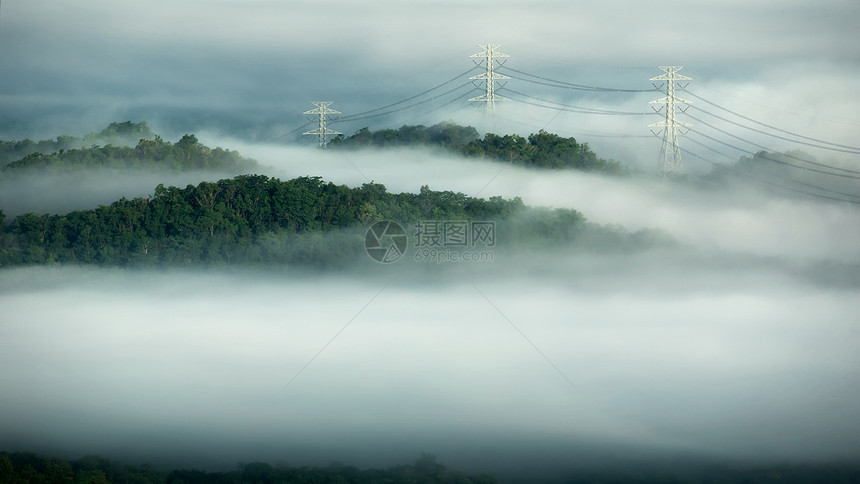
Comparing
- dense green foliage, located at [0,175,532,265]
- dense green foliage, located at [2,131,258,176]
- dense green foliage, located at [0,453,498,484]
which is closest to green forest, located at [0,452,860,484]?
dense green foliage, located at [0,453,498,484]

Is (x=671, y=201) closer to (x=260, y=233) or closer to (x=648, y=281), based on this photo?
(x=648, y=281)

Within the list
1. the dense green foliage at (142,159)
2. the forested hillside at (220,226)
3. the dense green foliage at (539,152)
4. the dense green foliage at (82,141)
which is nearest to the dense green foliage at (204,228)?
the forested hillside at (220,226)

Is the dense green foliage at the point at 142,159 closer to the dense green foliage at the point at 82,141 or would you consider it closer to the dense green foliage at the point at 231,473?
the dense green foliage at the point at 82,141

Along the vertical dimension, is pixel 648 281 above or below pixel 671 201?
below

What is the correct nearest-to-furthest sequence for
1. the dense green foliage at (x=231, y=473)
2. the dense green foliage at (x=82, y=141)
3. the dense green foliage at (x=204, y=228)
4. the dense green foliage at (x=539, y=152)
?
the dense green foliage at (x=231, y=473) < the dense green foliage at (x=204, y=228) < the dense green foliage at (x=539, y=152) < the dense green foliage at (x=82, y=141)

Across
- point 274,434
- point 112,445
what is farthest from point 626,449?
point 112,445

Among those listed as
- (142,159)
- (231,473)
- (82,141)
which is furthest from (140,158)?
(231,473)

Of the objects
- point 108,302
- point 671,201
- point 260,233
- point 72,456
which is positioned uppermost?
point 671,201
